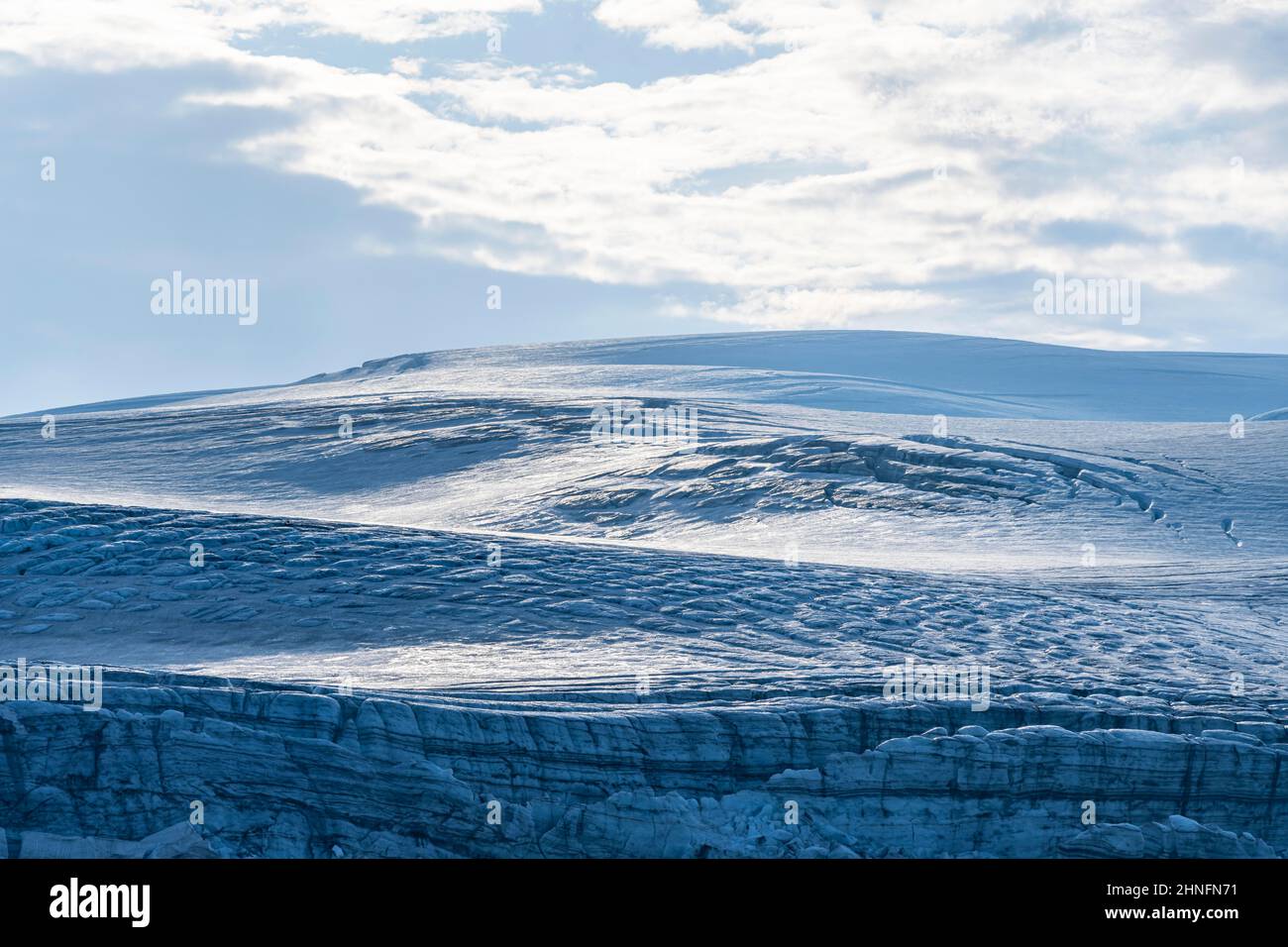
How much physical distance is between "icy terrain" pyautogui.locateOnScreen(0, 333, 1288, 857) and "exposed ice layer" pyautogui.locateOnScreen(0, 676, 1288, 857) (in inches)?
0.8

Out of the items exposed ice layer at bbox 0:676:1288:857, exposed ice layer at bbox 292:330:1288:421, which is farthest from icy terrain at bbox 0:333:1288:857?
exposed ice layer at bbox 292:330:1288:421

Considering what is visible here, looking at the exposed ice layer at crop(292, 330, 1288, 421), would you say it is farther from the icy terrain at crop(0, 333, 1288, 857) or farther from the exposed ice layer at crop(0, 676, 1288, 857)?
the exposed ice layer at crop(0, 676, 1288, 857)

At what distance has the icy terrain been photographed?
9.02 meters

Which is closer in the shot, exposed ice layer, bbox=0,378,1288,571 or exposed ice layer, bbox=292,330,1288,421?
exposed ice layer, bbox=0,378,1288,571

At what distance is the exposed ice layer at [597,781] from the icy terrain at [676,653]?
0.07 ft

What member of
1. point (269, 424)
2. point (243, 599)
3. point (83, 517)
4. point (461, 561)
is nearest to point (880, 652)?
point (461, 561)

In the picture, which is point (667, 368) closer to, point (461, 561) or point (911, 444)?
point (911, 444)

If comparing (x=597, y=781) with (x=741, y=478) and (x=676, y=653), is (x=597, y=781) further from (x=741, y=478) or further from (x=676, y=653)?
(x=741, y=478)

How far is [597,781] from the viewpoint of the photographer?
9.34 meters

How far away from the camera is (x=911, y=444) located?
21.4 metres

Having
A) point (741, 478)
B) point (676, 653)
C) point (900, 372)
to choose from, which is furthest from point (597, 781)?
point (900, 372)

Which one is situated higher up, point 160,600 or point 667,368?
point 667,368

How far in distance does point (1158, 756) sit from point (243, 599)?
26.8ft

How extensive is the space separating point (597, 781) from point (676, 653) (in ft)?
7.21
